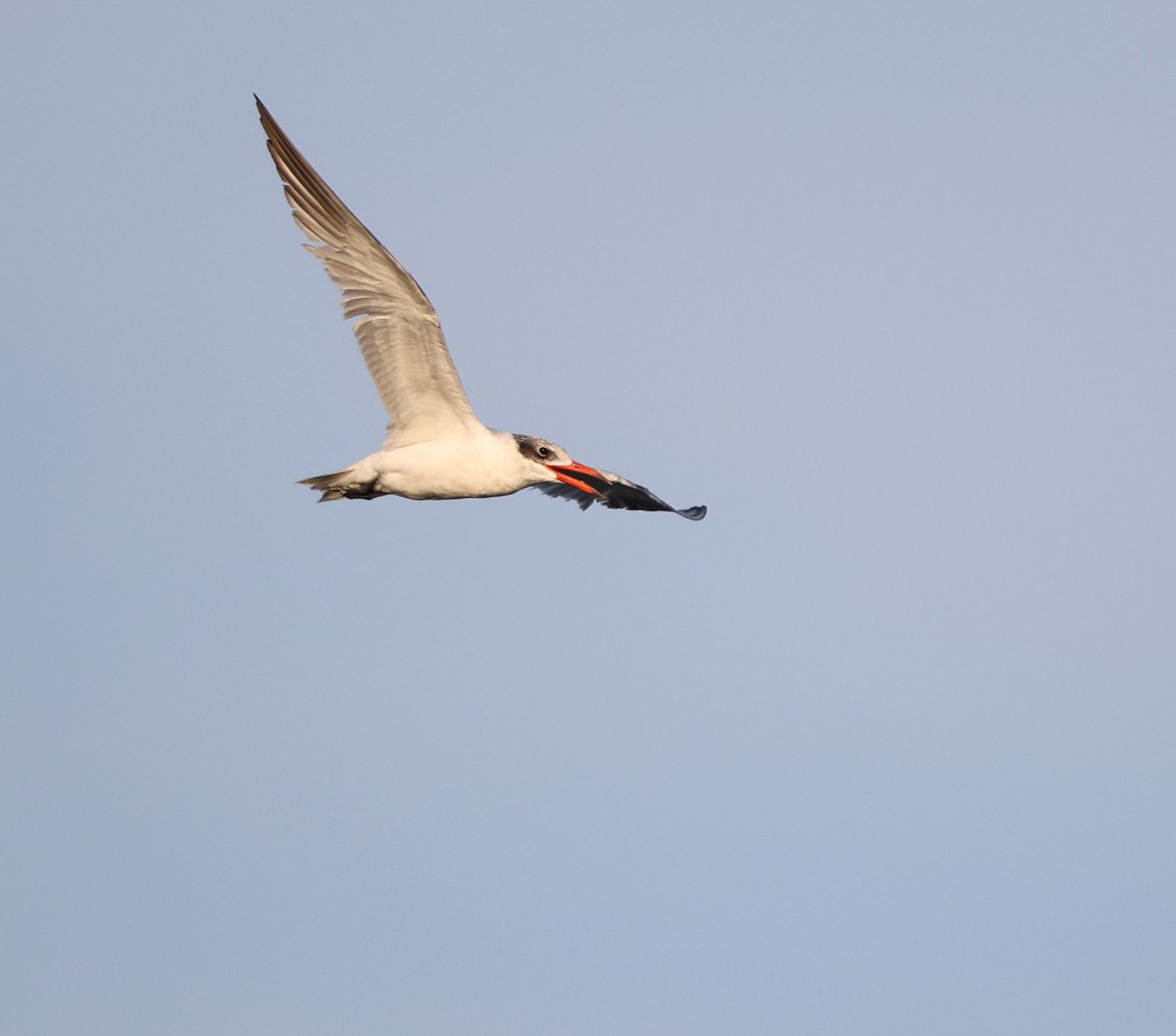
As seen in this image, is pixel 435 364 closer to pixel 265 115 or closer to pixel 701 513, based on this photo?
pixel 265 115

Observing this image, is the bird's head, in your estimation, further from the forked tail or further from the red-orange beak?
the forked tail

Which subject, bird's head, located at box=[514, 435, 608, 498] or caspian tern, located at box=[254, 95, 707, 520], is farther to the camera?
bird's head, located at box=[514, 435, 608, 498]

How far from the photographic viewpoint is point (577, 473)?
28.1m

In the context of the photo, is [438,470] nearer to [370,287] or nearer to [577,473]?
[577,473]

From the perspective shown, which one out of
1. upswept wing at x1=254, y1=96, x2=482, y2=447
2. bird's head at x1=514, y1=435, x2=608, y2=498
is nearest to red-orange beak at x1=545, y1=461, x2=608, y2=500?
bird's head at x1=514, y1=435, x2=608, y2=498

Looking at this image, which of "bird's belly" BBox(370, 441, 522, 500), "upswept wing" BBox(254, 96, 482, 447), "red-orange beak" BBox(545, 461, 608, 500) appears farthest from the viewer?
"red-orange beak" BBox(545, 461, 608, 500)

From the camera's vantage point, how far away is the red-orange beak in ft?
91.1

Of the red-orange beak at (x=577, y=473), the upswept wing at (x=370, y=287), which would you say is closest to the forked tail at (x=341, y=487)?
the upswept wing at (x=370, y=287)

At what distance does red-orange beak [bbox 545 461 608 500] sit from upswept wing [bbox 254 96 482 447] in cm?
168

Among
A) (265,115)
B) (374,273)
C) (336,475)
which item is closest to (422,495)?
(336,475)

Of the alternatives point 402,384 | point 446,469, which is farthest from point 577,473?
point 402,384

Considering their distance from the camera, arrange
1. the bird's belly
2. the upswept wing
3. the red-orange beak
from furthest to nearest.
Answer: the red-orange beak, the bird's belly, the upswept wing

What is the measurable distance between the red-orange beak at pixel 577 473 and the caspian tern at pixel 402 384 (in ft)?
0.12

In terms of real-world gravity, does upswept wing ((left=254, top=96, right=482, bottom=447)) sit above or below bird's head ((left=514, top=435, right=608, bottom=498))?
above
